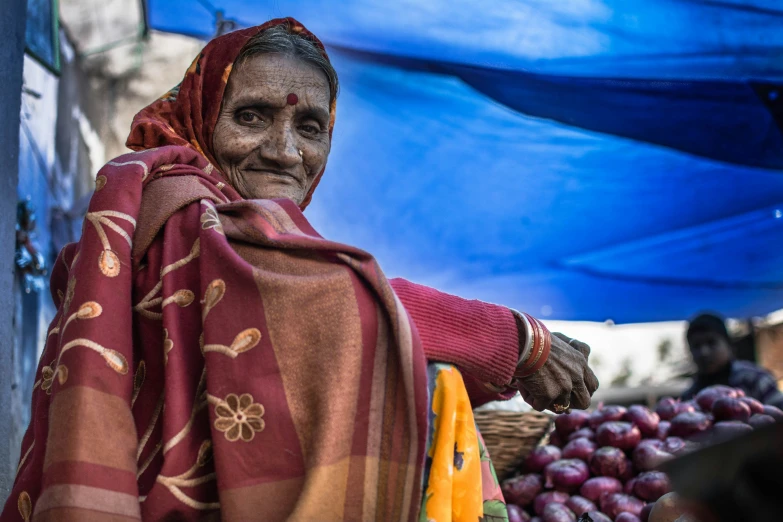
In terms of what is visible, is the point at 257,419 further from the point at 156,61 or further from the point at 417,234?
the point at 156,61

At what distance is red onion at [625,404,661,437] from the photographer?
333 cm

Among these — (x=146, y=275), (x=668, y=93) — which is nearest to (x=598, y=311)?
(x=668, y=93)

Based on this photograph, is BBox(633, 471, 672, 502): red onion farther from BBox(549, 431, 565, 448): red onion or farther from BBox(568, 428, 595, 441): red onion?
BBox(549, 431, 565, 448): red onion

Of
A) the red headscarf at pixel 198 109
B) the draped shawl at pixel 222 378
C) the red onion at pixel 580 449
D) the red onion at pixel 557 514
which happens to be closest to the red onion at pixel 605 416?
the red onion at pixel 580 449

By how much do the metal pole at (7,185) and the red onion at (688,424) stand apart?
8.83 ft

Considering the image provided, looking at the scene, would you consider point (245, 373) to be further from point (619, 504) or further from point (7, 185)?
point (619, 504)

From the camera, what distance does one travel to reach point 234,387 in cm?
129

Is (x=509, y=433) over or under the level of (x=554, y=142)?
under

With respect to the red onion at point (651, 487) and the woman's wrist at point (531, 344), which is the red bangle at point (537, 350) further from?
the red onion at point (651, 487)

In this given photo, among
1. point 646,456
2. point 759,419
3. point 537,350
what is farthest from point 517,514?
point 537,350

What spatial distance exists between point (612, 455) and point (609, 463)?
0.12 feet

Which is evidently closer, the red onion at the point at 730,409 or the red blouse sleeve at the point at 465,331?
the red blouse sleeve at the point at 465,331

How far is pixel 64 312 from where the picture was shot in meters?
1.41

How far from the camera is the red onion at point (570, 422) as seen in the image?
349cm
